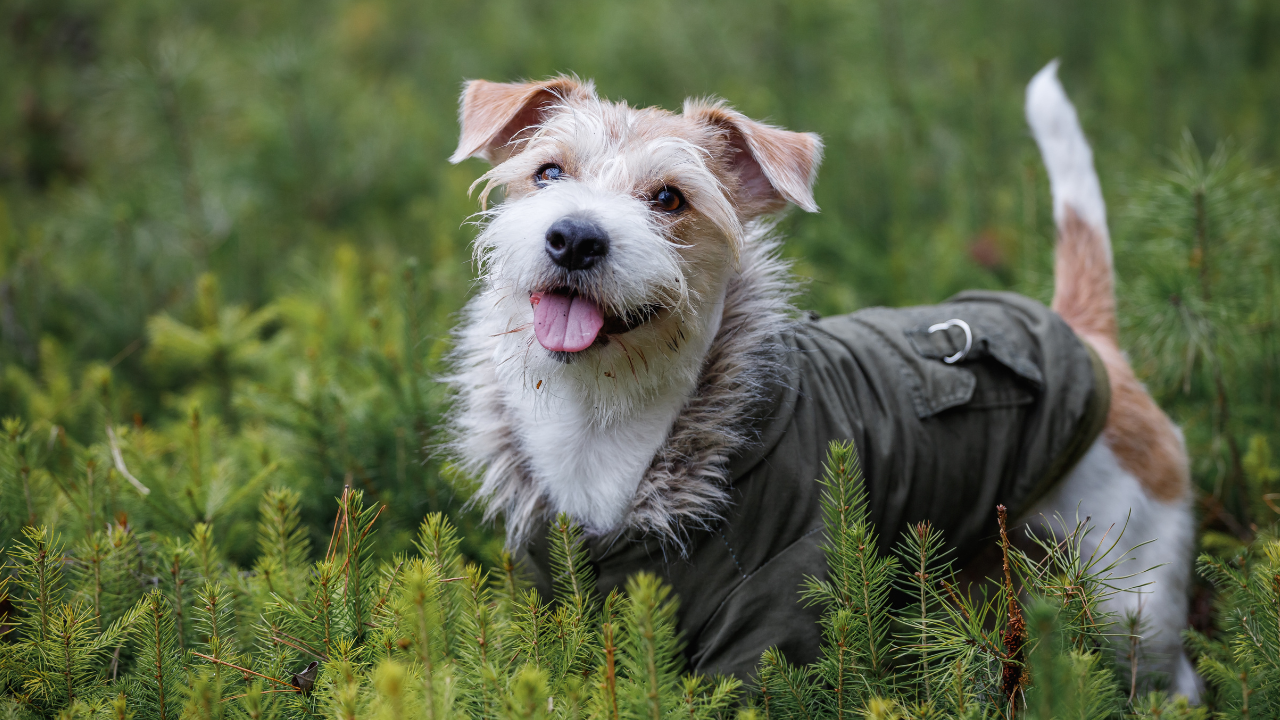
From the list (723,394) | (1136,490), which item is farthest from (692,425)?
(1136,490)

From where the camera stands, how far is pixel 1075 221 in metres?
3.43

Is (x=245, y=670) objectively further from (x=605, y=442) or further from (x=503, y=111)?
(x=503, y=111)

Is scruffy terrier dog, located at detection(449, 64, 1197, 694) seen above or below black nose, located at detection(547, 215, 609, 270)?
below

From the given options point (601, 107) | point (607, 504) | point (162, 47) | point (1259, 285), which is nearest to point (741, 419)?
point (607, 504)

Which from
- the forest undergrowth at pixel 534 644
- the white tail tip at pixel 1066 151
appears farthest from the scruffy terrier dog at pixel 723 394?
the white tail tip at pixel 1066 151

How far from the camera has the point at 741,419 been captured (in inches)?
103

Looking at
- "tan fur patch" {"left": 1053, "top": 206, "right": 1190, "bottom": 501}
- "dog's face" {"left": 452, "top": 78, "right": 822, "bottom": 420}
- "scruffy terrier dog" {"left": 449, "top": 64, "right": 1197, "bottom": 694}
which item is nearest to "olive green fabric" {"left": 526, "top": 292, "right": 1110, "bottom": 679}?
"scruffy terrier dog" {"left": 449, "top": 64, "right": 1197, "bottom": 694}

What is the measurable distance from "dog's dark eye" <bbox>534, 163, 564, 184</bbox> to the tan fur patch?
6.98ft

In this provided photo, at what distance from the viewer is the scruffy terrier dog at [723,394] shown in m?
2.43

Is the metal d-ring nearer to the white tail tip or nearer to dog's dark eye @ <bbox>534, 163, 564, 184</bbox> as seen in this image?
the white tail tip

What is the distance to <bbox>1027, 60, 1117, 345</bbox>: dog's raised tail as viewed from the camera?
339 centimetres

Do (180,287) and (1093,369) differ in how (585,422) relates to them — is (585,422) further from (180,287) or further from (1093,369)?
(180,287)

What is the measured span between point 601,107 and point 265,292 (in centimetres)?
367

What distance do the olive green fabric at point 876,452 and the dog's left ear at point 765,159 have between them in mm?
479
